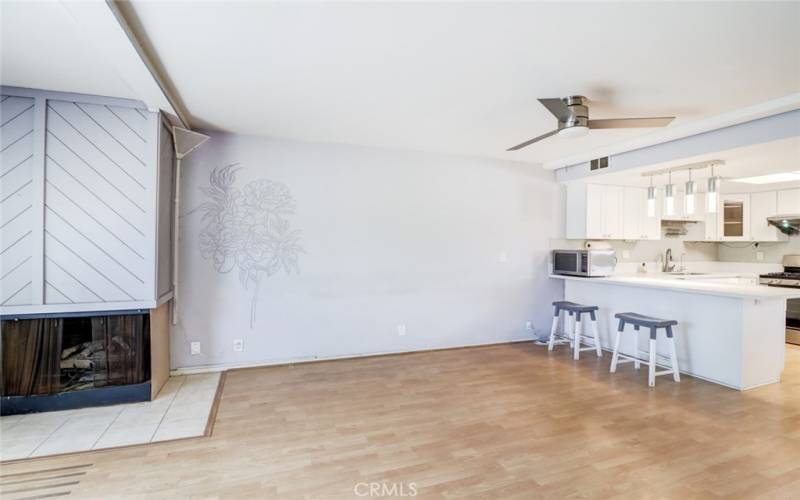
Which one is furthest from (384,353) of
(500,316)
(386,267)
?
(500,316)

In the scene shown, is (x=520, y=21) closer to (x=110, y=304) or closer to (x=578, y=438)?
(x=578, y=438)

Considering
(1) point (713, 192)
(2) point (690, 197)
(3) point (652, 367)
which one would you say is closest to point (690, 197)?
(2) point (690, 197)

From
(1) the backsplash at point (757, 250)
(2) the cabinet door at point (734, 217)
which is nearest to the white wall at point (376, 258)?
(2) the cabinet door at point (734, 217)

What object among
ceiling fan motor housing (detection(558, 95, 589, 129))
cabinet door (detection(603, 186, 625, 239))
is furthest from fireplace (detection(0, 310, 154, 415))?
cabinet door (detection(603, 186, 625, 239))

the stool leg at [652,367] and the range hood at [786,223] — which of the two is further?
the range hood at [786,223]

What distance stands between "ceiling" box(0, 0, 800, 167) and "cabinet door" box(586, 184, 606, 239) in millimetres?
1684

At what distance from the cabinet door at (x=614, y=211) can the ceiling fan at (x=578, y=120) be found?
2.48 metres

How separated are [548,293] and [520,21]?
4000 mm

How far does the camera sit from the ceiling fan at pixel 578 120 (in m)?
2.59

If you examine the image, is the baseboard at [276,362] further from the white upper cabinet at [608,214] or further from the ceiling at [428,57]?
the ceiling at [428,57]

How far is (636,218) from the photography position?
5160 mm

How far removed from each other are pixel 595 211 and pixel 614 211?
34 centimetres

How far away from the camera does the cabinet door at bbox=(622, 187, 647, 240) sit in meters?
5.11

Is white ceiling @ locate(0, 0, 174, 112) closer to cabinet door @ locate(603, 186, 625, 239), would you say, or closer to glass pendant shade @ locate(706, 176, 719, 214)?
glass pendant shade @ locate(706, 176, 719, 214)
